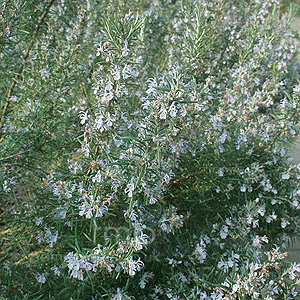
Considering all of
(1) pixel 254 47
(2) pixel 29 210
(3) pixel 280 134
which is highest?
(1) pixel 254 47

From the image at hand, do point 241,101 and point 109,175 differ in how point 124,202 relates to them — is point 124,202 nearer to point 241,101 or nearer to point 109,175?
point 109,175

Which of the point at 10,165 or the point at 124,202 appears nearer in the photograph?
the point at 124,202

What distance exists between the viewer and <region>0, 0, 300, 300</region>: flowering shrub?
1294 millimetres

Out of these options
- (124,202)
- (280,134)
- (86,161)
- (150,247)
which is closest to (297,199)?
(280,134)

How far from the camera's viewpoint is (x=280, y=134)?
80.7 inches

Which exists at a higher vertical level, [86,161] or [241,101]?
[241,101]

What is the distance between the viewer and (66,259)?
1.34 metres

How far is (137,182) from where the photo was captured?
1.25 metres

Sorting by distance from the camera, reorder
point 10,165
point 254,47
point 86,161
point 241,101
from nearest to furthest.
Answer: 1. point 86,161
2. point 10,165
3. point 241,101
4. point 254,47

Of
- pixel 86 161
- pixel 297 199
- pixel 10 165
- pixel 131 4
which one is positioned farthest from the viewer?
pixel 131 4

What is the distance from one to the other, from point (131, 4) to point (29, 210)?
2714 mm

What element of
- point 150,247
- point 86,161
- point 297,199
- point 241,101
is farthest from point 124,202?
point 241,101

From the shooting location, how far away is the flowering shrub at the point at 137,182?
129 cm

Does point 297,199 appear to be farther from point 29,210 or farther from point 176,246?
point 29,210
